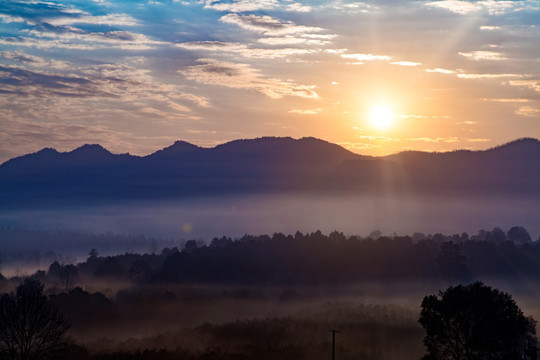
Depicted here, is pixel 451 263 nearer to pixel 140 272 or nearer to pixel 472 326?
pixel 140 272

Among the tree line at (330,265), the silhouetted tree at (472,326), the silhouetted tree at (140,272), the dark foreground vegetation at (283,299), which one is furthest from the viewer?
the silhouetted tree at (140,272)

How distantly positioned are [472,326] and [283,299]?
89864mm

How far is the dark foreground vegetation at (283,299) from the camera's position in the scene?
7769 centimetres

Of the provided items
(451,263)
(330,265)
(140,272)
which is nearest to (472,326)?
(451,263)

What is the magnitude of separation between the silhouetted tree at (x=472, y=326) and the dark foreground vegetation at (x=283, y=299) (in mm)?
210

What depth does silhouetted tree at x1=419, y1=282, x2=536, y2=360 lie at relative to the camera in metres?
56.5

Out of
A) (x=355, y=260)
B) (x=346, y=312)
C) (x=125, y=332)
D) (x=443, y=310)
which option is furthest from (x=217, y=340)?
(x=355, y=260)

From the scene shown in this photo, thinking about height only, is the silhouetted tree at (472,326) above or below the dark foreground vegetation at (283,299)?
above

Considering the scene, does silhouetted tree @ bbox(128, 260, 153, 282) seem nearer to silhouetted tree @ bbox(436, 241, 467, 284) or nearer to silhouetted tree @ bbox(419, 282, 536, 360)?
silhouetted tree @ bbox(436, 241, 467, 284)

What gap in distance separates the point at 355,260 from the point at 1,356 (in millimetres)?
122638

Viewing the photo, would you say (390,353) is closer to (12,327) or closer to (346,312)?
(346,312)

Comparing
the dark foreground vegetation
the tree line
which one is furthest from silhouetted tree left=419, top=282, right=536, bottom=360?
the tree line

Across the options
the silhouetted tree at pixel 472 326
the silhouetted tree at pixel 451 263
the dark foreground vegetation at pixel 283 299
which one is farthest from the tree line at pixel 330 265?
the silhouetted tree at pixel 472 326

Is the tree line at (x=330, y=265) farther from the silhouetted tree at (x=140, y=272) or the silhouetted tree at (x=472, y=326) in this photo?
the silhouetted tree at (x=472, y=326)
